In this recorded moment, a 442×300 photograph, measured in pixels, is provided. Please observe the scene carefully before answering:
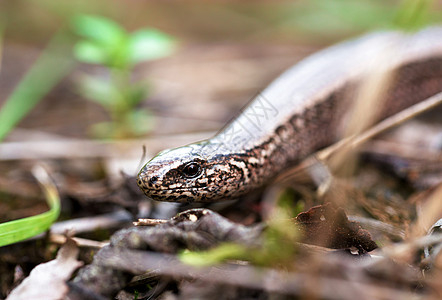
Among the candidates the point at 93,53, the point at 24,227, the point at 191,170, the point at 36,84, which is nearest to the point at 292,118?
the point at 191,170

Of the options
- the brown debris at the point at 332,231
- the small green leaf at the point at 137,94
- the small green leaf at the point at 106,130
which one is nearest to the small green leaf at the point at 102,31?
the small green leaf at the point at 137,94

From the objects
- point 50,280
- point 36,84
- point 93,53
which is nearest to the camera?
point 50,280

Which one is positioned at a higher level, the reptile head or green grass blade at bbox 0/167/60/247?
the reptile head

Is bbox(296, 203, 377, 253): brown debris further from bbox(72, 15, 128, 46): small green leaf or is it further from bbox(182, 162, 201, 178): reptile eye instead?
bbox(72, 15, 128, 46): small green leaf

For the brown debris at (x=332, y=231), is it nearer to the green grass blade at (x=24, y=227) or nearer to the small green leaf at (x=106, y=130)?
the green grass blade at (x=24, y=227)

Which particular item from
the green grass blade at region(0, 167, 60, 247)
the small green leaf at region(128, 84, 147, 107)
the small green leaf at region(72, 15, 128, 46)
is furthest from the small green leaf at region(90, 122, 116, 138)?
the green grass blade at region(0, 167, 60, 247)

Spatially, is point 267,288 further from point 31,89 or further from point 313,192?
point 31,89

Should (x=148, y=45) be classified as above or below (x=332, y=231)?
above

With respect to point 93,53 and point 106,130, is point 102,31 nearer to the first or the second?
point 93,53
